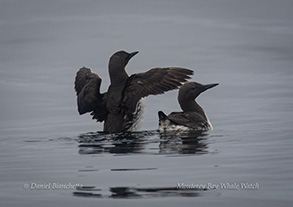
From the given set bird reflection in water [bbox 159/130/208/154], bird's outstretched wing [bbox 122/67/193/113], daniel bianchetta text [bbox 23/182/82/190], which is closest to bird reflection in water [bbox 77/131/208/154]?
bird reflection in water [bbox 159/130/208/154]

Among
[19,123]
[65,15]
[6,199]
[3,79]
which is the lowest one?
[6,199]

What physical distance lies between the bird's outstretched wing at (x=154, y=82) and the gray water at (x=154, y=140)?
0.58 meters

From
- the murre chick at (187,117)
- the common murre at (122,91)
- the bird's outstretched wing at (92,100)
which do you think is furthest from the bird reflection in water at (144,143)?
the bird's outstretched wing at (92,100)

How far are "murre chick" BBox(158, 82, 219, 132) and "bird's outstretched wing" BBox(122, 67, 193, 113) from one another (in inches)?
13.6

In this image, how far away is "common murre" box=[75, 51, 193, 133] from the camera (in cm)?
1209

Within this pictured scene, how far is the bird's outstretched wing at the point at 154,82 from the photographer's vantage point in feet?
39.4

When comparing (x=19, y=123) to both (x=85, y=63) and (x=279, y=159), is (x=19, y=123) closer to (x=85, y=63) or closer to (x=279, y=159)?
(x=279, y=159)

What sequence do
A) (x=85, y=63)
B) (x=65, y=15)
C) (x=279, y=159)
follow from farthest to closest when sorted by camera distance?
(x=65, y=15) → (x=85, y=63) → (x=279, y=159)

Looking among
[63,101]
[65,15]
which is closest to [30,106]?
[63,101]

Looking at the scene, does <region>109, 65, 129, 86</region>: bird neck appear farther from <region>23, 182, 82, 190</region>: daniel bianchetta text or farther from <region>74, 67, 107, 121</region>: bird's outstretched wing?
<region>23, 182, 82, 190</region>: daniel bianchetta text

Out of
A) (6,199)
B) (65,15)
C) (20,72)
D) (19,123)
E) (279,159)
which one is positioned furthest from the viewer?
(65,15)

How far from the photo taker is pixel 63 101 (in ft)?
60.5

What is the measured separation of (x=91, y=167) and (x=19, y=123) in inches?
226

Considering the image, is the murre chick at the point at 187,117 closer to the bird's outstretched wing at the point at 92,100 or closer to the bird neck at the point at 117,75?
the bird neck at the point at 117,75
